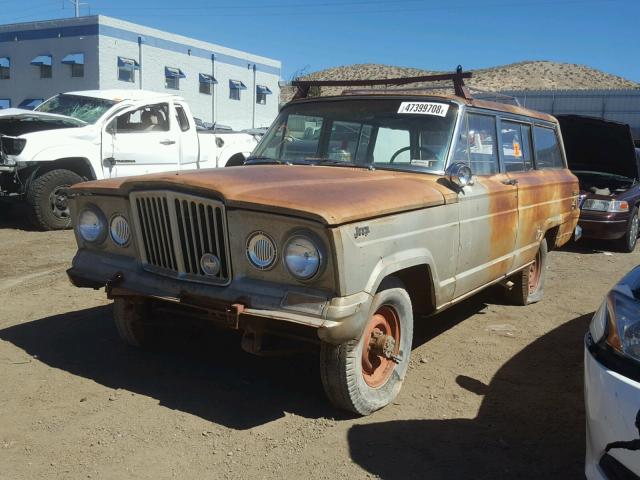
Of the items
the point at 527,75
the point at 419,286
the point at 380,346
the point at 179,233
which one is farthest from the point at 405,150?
the point at 527,75

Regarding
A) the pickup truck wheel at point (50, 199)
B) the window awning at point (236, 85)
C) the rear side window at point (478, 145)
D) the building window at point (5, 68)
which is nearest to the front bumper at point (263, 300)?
the rear side window at point (478, 145)

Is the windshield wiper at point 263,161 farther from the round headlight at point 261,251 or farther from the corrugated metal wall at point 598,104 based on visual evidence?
the corrugated metal wall at point 598,104

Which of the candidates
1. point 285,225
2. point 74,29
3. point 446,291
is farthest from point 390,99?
point 74,29

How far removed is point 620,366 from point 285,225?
162 cm

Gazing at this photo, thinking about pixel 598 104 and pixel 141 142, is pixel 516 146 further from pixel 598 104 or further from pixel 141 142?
pixel 598 104

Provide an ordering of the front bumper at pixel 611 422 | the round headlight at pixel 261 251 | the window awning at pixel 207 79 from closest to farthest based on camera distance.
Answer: the front bumper at pixel 611 422, the round headlight at pixel 261 251, the window awning at pixel 207 79

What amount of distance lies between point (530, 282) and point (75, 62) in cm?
2364

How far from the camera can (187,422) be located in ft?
11.4

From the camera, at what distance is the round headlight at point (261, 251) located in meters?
3.22

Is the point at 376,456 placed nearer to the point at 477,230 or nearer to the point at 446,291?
the point at 446,291

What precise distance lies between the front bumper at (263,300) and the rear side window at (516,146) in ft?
8.72

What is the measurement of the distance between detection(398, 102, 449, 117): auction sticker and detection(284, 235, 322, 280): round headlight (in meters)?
1.77

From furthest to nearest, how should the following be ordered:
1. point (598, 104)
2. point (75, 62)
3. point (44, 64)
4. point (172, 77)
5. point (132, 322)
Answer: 1. point (172, 77)
2. point (598, 104)
3. point (44, 64)
4. point (75, 62)
5. point (132, 322)

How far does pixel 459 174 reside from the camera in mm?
A: 4070
